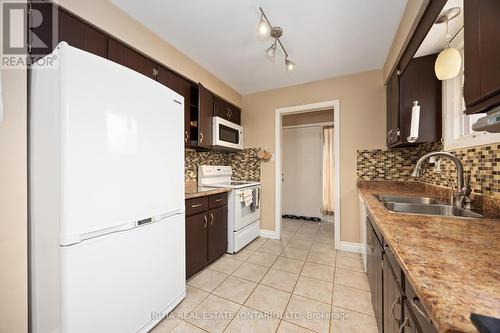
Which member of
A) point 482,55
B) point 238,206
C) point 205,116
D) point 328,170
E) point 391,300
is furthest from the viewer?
point 328,170

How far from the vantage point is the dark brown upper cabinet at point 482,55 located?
2.04ft

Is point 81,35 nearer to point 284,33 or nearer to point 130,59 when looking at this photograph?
point 130,59

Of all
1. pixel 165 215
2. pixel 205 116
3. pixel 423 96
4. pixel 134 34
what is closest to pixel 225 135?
pixel 205 116

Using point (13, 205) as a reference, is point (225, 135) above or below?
above

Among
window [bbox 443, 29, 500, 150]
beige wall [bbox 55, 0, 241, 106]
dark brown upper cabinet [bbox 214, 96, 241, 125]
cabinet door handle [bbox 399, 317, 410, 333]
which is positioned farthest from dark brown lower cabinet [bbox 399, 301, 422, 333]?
dark brown upper cabinet [bbox 214, 96, 241, 125]

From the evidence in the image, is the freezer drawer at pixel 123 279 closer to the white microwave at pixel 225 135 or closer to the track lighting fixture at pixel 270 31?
the white microwave at pixel 225 135

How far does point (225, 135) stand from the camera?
2.77m

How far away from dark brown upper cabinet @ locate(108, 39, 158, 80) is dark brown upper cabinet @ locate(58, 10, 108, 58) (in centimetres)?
5

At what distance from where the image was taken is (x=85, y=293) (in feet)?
3.28

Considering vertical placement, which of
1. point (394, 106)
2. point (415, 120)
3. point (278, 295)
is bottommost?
point (278, 295)

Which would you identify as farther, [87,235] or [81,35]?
[81,35]

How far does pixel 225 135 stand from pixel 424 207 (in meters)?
2.23

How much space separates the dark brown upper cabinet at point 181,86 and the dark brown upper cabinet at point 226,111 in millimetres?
427

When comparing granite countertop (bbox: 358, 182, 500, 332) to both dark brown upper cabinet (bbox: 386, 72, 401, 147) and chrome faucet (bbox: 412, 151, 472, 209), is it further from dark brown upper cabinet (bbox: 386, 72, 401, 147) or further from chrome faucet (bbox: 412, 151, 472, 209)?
dark brown upper cabinet (bbox: 386, 72, 401, 147)
